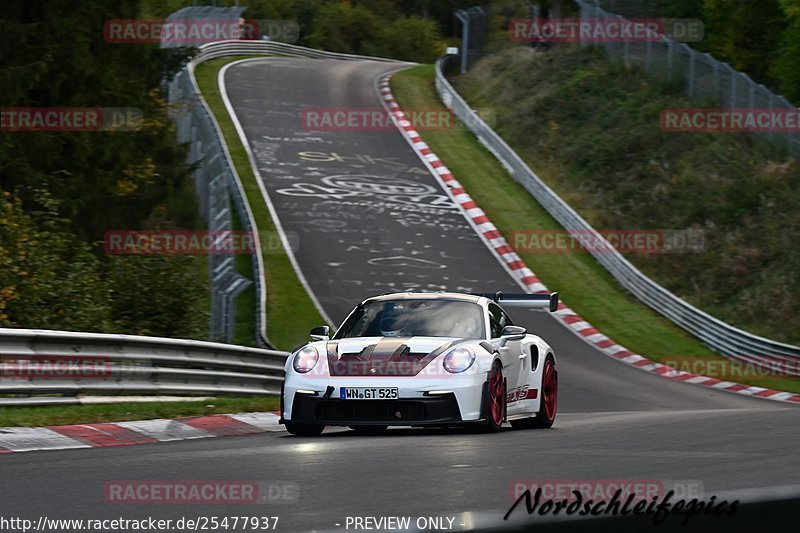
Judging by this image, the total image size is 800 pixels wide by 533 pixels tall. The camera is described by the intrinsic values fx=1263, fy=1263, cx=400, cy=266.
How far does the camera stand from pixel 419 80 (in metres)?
50.7

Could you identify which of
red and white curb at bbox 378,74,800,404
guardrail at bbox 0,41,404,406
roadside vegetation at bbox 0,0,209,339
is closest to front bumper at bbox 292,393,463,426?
guardrail at bbox 0,41,404,406

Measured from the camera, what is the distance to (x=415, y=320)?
11227 mm

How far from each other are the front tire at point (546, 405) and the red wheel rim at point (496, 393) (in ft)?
4.31

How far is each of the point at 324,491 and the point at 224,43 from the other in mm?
49321

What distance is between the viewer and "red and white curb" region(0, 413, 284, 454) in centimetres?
895

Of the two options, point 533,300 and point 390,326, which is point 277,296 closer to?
point 533,300

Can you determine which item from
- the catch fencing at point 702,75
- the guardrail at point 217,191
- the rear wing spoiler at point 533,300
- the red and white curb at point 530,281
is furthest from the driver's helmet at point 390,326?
the catch fencing at point 702,75

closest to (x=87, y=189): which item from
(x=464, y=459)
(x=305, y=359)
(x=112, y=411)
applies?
(x=112, y=411)

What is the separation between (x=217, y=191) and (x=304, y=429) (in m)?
15.4

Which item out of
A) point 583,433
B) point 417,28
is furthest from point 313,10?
point 583,433

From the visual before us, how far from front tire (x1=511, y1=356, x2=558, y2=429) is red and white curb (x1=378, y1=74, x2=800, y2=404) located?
9021 mm

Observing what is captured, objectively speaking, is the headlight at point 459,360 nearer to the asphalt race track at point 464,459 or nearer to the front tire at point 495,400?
the front tire at point 495,400

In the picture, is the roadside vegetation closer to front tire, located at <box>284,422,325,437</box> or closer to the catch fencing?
front tire, located at <box>284,422,325,437</box>

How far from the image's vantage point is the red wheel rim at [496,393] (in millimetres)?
10383
